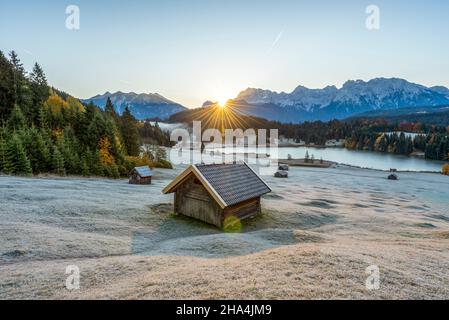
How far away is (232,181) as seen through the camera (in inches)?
949

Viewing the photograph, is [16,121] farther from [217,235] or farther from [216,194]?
[217,235]

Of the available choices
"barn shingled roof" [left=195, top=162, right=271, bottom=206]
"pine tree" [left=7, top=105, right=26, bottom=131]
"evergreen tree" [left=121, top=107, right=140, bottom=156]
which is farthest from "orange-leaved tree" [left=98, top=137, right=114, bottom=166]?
"barn shingled roof" [left=195, top=162, right=271, bottom=206]

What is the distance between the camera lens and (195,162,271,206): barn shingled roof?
72.1 ft

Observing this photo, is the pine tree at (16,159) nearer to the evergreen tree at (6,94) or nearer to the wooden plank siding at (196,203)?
the evergreen tree at (6,94)

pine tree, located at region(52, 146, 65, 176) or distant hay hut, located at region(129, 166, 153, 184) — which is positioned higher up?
pine tree, located at region(52, 146, 65, 176)

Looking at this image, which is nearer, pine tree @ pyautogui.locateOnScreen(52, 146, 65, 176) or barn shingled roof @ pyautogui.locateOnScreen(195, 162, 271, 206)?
barn shingled roof @ pyautogui.locateOnScreen(195, 162, 271, 206)

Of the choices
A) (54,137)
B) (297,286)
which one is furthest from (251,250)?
(54,137)

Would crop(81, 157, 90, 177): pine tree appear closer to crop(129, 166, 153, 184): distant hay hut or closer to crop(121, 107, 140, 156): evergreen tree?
crop(129, 166, 153, 184): distant hay hut

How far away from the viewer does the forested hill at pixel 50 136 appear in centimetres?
4509

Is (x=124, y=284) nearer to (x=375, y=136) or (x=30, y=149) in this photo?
(x=30, y=149)

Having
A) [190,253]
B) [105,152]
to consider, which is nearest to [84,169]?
[105,152]

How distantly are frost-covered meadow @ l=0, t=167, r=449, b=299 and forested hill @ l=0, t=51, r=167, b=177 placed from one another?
1910 cm

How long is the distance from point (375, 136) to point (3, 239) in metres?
209
